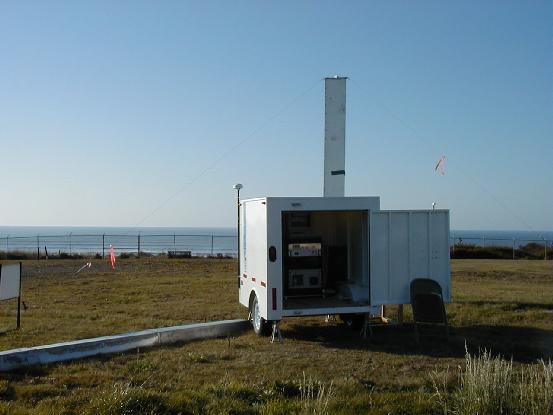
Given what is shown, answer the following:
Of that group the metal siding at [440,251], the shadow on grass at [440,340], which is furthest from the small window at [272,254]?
the metal siding at [440,251]

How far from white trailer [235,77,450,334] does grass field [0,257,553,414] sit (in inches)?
22.0

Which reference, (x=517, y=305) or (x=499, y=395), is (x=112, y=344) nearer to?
(x=499, y=395)

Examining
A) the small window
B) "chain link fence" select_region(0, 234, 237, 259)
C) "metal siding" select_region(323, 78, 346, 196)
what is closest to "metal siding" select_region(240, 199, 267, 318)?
the small window

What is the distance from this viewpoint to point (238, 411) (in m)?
6.44

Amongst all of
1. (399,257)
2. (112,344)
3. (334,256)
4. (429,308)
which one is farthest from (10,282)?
(429,308)

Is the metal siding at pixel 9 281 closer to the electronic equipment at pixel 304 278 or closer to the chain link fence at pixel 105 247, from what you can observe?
the electronic equipment at pixel 304 278

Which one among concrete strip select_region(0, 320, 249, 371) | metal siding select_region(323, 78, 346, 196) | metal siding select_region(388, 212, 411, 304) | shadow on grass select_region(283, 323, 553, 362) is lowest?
shadow on grass select_region(283, 323, 553, 362)

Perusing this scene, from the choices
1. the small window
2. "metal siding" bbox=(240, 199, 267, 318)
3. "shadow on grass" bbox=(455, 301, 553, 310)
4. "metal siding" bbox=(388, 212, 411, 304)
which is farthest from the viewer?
"shadow on grass" bbox=(455, 301, 553, 310)

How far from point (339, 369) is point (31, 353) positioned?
386 cm

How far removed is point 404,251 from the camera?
429 inches

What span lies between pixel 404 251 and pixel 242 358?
3.50 m

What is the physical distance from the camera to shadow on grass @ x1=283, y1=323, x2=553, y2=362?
944 centimetres

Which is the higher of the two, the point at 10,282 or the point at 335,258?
the point at 335,258

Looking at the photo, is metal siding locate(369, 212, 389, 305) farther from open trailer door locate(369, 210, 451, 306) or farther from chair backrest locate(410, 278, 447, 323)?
chair backrest locate(410, 278, 447, 323)
